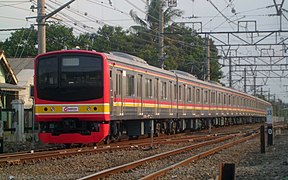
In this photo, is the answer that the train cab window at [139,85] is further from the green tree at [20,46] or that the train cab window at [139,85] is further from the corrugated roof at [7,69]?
the green tree at [20,46]

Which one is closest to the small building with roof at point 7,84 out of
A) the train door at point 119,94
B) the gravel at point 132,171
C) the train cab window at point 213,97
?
the train cab window at point 213,97

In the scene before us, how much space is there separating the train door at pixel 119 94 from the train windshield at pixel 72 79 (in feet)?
3.80

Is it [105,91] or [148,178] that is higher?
[105,91]

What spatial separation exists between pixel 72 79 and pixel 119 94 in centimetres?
184

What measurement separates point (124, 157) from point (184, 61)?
46324 millimetres

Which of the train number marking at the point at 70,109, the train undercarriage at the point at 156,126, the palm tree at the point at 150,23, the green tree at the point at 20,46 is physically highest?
the palm tree at the point at 150,23

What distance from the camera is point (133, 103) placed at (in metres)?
18.4

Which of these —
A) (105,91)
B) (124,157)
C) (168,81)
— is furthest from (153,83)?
(124,157)

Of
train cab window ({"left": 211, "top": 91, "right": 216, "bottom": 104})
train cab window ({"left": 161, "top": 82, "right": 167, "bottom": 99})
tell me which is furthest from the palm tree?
train cab window ({"left": 161, "top": 82, "right": 167, "bottom": 99})

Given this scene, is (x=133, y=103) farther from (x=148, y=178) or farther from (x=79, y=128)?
(x=148, y=178)

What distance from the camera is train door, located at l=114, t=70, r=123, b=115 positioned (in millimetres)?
16625

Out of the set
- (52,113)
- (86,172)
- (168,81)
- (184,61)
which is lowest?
(86,172)

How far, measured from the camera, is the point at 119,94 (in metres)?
16.9

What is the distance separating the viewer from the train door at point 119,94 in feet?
54.5
